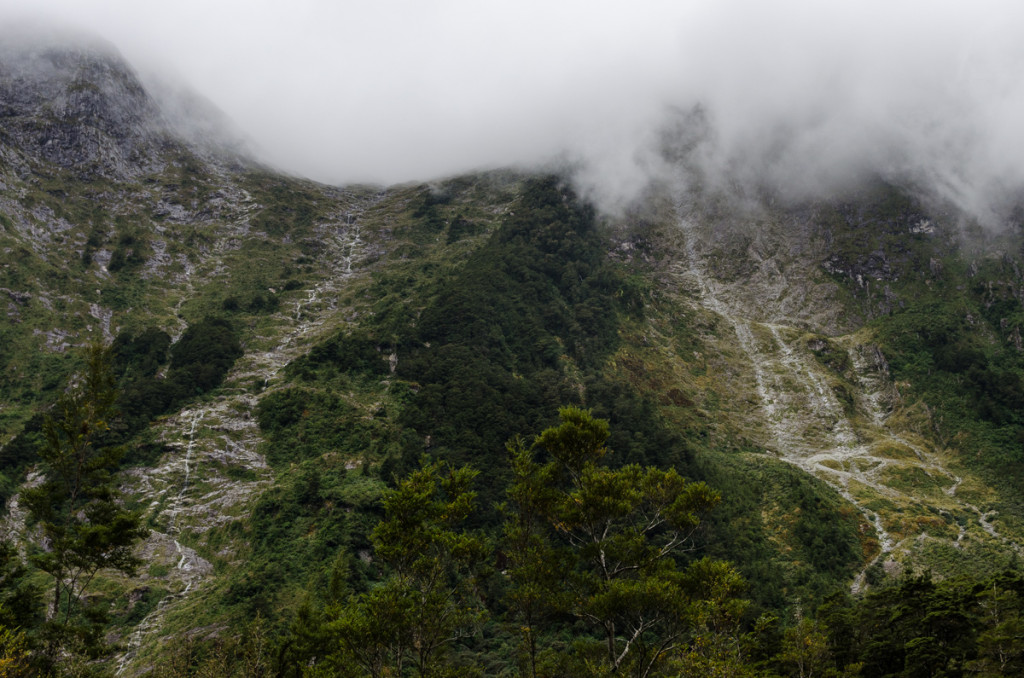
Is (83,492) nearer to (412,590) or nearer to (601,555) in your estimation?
(412,590)

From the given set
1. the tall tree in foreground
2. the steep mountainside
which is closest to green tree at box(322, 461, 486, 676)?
the tall tree in foreground

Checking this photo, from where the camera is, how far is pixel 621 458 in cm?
7325

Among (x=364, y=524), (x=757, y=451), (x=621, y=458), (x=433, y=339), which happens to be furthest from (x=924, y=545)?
(x=433, y=339)

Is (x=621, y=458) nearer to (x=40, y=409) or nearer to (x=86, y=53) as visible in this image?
(x=40, y=409)

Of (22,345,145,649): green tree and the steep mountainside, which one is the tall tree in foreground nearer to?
the steep mountainside

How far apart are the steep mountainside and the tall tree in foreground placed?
12.5 metres

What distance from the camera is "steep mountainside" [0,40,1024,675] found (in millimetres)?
61062

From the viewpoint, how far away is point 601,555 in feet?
76.3

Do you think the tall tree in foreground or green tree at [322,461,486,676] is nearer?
green tree at [322,461,486,676]

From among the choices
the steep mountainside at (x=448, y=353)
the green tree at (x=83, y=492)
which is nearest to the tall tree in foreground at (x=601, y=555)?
the steep mountainside at (x=448, y=353)

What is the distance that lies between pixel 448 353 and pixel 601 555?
69.8 m

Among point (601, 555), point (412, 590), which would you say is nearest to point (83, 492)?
point (412, 590)

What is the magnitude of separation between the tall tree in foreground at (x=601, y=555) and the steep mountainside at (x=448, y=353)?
493 inches

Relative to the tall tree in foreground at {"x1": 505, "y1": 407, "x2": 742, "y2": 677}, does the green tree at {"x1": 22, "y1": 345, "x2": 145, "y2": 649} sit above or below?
below
